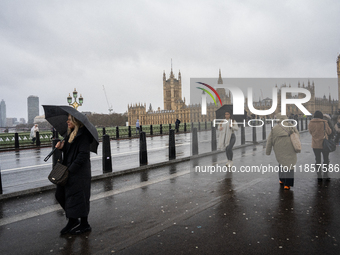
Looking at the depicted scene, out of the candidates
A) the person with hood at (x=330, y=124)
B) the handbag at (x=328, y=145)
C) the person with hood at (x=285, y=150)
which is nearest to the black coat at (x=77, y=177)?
the person with hood at (x=285, y=150)

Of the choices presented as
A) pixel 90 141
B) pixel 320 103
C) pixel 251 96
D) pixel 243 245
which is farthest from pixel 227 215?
pixel 320 103

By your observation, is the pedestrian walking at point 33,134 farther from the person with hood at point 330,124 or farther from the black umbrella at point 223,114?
the person with hood at point 330,124

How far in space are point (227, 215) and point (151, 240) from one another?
4.94 ft

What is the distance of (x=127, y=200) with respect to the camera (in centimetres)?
556

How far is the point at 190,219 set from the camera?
442 cm

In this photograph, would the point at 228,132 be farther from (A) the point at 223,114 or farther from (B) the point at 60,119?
(B) the point at 60,119

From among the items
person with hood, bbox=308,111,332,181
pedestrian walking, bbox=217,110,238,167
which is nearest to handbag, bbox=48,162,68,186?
pedestrian walking, bbox=217,110,238,167

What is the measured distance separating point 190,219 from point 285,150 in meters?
3.07

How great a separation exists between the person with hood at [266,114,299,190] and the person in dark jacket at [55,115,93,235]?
4323mm

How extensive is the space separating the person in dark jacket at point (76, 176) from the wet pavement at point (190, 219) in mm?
311

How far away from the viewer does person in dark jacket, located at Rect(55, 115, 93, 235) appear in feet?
12.7

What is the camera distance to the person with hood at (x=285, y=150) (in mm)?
6062

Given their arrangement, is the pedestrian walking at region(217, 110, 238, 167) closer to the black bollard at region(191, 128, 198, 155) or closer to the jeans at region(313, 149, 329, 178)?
the jeans at region(313, 149, 329, 178)

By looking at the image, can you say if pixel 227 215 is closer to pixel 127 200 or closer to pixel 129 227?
pixel 129 227
